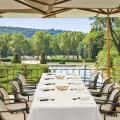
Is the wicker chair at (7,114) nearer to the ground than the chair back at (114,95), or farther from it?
nearer to the ground

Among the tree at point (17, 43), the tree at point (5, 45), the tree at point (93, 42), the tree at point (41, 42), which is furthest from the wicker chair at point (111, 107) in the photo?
the tree at point (17, 43)

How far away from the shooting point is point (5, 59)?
142 ft

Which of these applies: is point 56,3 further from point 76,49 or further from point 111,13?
point 76,49

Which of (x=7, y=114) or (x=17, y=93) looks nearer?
(x=7, y=114)

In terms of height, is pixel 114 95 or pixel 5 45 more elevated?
pixel 114 95

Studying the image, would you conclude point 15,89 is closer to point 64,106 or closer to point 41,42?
point 64,106

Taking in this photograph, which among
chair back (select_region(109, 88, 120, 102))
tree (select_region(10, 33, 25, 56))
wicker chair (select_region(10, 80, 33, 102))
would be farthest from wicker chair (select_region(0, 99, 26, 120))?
tree (select_region(10, 33, 25, 56))

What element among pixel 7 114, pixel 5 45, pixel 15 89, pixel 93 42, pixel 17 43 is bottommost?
pixel 5 45

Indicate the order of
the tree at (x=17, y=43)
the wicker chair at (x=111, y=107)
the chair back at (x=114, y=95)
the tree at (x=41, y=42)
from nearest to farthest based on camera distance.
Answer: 1. the wicker chair at (x=111, y=107)
2. the chair back at (x=114, y=95)
3. the tree at (x=41, y=42)
4. the tree at (x=17, y=43)

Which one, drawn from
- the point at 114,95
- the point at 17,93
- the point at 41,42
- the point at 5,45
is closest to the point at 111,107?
the point at 114,95

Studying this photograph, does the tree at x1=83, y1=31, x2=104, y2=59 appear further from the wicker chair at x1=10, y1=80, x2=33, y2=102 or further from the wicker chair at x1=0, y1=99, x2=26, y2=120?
the wicker chair at x1=0, y1=99, x2=26, y2=120

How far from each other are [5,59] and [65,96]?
38693 millimetres

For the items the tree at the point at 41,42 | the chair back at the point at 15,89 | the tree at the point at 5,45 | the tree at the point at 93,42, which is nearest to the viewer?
the chair back at the point at 15,89

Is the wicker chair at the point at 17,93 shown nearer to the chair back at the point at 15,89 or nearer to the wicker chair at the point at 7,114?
the chair back at the point at 15,89
